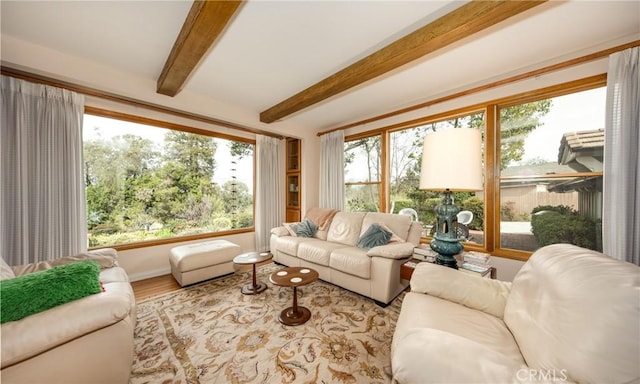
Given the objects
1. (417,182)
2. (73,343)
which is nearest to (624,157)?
(417,182)

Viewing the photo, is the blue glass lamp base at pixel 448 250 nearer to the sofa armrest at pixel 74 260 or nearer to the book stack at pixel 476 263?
the book stack at pixel 476 263

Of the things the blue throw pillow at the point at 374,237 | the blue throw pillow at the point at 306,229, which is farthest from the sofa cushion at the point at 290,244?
the blue throw pillow at the point at 374,237

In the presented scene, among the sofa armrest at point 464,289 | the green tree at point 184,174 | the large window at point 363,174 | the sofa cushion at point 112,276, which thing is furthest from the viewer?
the large window at point 363,174

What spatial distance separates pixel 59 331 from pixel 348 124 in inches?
157

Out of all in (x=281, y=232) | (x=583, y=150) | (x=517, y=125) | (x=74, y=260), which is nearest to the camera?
(x=74, y=260)

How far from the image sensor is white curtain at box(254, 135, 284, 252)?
13.3 ft

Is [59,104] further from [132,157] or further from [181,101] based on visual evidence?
[181,101]

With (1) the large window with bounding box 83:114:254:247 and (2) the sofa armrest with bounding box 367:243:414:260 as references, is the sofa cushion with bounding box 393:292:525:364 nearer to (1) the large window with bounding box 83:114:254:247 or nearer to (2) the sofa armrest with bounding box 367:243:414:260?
(2) the sofa armrest with bounding box 367:243:414:260

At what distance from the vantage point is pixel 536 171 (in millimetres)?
2316

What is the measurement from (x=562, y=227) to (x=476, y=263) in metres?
1.17

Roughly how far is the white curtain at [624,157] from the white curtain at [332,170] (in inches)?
119

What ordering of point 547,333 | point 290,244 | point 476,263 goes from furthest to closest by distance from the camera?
point 290,244 < point 476,263 < point 547,333

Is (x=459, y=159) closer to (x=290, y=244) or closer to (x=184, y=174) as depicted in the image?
(x=290, y=244)

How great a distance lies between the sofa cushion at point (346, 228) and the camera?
3000 mm
